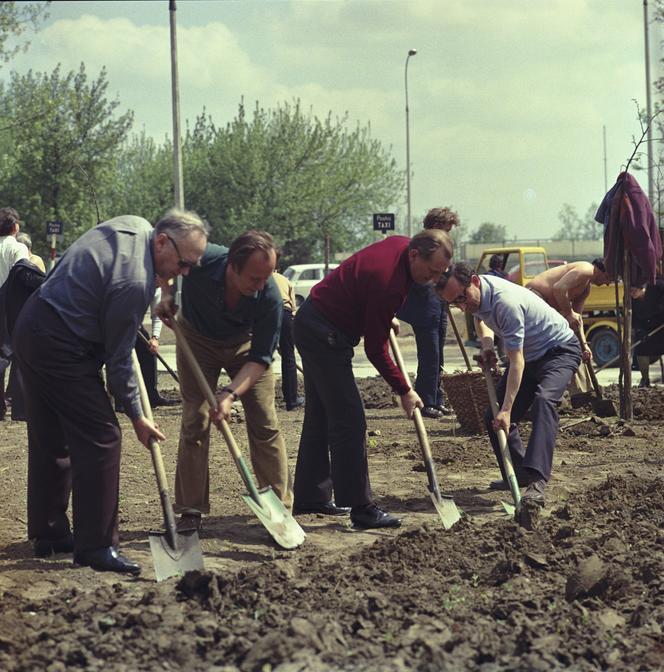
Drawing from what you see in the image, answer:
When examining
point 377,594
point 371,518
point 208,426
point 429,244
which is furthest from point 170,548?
point 429,244

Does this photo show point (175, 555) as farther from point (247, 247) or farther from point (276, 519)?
point (247, 247)

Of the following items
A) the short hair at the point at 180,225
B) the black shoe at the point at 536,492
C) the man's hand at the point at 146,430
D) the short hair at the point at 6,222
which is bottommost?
the black shoe at the point at 536,492

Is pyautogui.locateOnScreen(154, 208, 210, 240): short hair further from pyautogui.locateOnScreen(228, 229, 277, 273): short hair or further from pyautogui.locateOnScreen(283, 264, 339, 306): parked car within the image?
pyautogui.locateOnScreen(283, 264, 339, 306): parked car

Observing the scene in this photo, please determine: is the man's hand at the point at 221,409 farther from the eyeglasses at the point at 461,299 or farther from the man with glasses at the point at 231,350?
the eyeglasses at the point at 461,299

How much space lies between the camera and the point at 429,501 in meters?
7.09

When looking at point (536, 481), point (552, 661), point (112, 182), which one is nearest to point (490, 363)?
point (536, 481)

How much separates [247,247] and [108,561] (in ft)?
5.36

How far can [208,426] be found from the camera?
611 cm

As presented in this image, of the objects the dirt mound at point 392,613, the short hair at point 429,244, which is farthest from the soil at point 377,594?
the short hair at point 429,244

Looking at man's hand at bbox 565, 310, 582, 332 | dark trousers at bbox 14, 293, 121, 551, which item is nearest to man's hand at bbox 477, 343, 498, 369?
man's hand at bbox 565, 310, 582, 332

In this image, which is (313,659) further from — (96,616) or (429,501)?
(429,501)

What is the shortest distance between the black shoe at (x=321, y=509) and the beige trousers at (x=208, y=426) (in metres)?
0.44

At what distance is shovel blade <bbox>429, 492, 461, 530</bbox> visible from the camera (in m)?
6.10

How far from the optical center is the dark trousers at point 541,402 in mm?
6598
